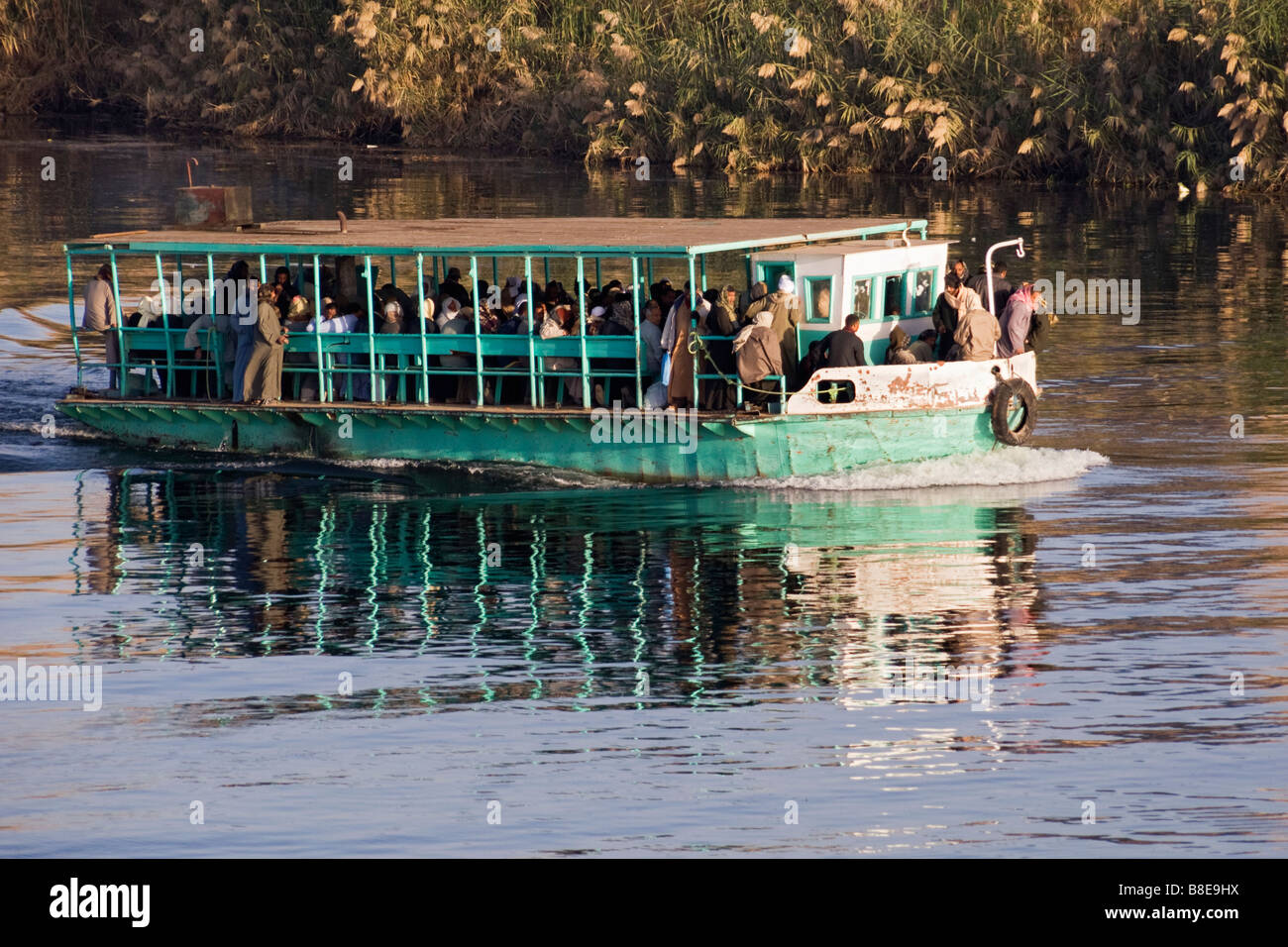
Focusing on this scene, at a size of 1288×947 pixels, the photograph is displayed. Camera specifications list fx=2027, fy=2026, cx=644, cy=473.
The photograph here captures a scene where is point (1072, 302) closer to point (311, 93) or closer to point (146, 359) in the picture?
point (146, 359)

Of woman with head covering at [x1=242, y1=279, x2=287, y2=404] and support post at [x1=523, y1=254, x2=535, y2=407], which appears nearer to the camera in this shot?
support post at [x1=523, y1=254, x2=535, y2=407]

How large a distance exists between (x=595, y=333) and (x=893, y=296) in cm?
340

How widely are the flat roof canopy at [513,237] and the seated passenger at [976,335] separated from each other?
2023 millimetres

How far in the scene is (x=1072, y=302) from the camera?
35.9 m

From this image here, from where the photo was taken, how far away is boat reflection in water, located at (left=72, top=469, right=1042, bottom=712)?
53.4 feet

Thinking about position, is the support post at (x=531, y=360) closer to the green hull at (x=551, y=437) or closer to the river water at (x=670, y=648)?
the green hull at (x=551, y=437)

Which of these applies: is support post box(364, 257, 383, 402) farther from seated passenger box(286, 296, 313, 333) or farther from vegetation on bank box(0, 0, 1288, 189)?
vegetation on bank box(0, 0, 1288, 189)

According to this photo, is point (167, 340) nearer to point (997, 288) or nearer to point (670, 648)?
point (997, 288)

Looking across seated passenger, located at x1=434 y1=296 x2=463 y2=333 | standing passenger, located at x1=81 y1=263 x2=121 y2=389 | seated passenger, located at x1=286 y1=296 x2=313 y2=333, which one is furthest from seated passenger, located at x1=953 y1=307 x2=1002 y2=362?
standing passenger, located at x1=81 y1=263 x2=121 y2=389

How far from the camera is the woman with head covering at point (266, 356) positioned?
78.7 feet

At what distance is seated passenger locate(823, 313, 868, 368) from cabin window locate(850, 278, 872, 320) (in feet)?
2.36

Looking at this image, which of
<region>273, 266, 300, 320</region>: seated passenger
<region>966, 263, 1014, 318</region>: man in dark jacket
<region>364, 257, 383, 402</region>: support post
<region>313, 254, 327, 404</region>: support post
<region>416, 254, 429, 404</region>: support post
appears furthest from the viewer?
<region>273, 266, 300, 320</region>: seated passenger

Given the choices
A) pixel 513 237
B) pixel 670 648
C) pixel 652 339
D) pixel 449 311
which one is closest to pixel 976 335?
pixel 652 339
